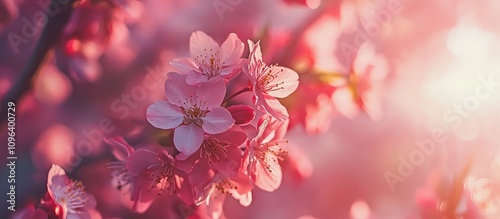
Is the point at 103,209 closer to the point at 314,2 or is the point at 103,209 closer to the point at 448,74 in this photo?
the point at 314,2

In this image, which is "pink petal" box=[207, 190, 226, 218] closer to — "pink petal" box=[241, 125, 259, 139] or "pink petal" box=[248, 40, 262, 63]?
"pink petal" box=[241, 125, 259, 139]

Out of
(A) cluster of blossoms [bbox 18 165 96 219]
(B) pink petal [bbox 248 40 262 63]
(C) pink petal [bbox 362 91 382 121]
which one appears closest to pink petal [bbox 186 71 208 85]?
(B) pink petal [bbox 248 40 262 63]

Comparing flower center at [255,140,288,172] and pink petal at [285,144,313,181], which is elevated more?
flower center at [255,140,288,172]

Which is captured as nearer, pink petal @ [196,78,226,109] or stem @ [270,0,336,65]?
pink petal @ [196,78,226,109]

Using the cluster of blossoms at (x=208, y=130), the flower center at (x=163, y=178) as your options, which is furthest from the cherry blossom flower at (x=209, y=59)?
the flower center at (x=163, y=178)

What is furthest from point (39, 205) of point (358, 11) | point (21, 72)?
point (358, 11)

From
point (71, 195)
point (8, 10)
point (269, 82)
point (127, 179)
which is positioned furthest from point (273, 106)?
point (8, 10)

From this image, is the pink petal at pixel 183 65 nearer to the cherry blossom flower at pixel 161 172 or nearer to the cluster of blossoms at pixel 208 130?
the cluster of blossoms at pixel 208 130
